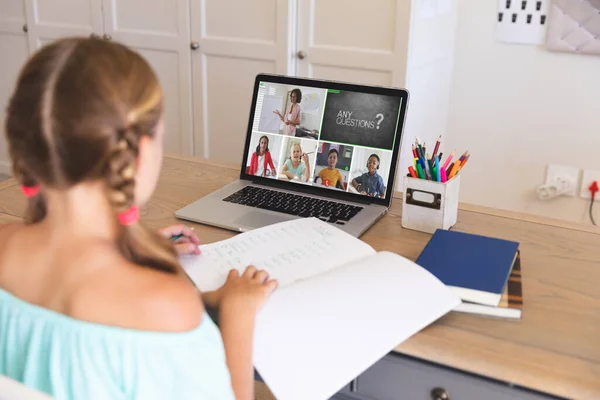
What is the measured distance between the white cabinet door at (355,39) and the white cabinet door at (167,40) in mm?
520

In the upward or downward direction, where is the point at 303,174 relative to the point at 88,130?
downward

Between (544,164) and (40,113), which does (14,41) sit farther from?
(40,113)

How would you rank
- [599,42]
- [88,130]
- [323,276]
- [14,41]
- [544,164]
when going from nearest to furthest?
[88,130] < [323,276] < [599,42] < [544,164] < [14,41]

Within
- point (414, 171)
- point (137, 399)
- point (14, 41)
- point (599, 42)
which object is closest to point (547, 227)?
point (414, 171)

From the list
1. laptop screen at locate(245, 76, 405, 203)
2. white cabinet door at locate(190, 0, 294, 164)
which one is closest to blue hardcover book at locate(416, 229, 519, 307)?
laptop screen at locate(245, 76, 405, 203)

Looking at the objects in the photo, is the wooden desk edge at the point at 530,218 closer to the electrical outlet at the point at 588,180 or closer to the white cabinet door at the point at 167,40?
the electrical outlet at the point at 588,180

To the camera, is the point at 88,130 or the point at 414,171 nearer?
the point at 88,130

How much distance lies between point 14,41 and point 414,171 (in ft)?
8.34

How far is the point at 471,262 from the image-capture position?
106 centimetres

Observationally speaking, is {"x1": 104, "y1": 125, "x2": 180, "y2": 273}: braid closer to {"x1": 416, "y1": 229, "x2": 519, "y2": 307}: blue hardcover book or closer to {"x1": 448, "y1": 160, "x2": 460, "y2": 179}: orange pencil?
{"x1": 416, "y1": 229, "x2": 519, "y2": 307}: blue hardcover book

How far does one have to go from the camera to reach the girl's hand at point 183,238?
1096mm

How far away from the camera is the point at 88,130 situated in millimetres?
687

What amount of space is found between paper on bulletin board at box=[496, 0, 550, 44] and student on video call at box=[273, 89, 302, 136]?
1475 mm

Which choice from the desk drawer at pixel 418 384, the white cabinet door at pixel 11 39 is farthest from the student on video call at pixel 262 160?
the white cabinet door at pixel 11 39
